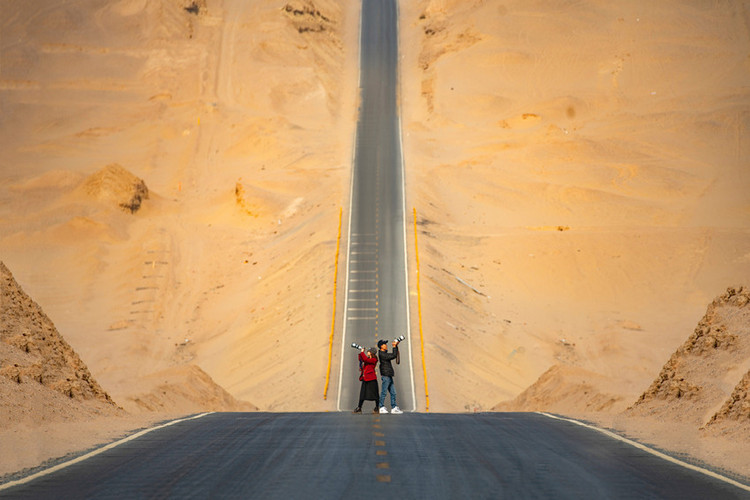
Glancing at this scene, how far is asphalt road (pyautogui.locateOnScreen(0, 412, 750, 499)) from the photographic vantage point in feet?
37.3

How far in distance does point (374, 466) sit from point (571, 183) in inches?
2108

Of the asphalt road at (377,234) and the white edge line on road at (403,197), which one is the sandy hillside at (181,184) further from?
the white edge line on road at (403,197)

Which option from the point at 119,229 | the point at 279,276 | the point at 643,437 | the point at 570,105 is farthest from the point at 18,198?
the point at 643,437

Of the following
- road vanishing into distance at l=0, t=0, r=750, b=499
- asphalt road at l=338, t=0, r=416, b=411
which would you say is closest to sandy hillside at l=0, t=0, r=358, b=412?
asphalt road at l=338, t=0, r=416, b=411

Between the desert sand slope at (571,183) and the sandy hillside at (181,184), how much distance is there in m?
6.46

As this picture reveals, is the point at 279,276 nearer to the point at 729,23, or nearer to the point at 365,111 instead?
the point at 365,111

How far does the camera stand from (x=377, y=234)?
172ft

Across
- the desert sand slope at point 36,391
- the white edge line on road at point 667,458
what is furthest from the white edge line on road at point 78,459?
the white edge line on road at point 667,458

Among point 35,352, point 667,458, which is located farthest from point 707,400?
point 35,352

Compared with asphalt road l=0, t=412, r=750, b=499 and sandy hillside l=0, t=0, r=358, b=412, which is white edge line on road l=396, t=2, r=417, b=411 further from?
asphalt road l=0, t=412, r=750, b=499

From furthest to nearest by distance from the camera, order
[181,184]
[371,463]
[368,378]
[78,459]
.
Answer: [181,184], [368,378], [78,459], [371,463]

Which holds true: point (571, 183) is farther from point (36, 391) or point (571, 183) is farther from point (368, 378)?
point (36, 391)

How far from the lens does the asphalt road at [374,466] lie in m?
11.4

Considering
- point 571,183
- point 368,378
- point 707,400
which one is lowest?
point 707,400
